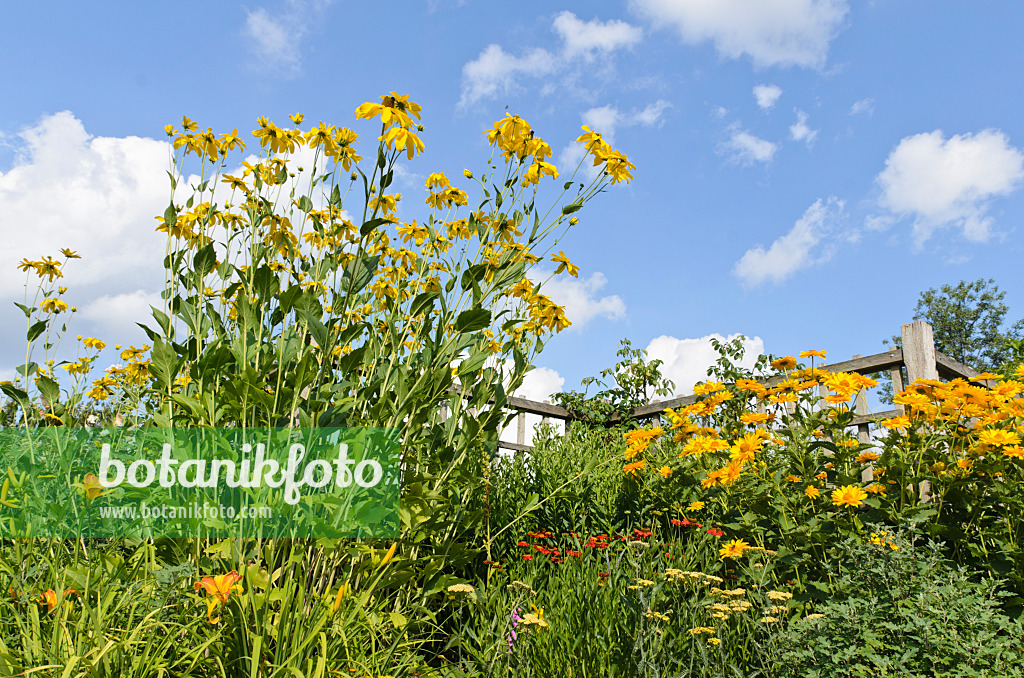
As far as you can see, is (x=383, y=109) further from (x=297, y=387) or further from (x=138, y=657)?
(x=138, y=657)

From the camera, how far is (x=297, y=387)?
6.68 ft

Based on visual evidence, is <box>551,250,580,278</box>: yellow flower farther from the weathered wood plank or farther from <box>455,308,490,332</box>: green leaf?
the weathered wood plank

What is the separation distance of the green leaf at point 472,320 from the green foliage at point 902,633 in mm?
1330

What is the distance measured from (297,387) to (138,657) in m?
0.82

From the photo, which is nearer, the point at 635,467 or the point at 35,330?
the point at 35,330

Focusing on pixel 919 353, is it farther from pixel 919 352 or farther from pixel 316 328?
pixel 316 328

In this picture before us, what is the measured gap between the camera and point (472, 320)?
2191mm

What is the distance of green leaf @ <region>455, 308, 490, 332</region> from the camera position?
217 centimetres

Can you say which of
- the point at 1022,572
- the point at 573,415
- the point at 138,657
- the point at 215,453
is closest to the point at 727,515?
the point at 1022,572

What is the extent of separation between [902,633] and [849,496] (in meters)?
0.68

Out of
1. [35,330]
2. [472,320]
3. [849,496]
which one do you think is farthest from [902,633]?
[35,330]

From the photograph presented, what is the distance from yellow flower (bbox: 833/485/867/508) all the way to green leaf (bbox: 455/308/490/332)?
61.4 inches

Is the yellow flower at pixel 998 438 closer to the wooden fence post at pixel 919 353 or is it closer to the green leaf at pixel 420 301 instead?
the wooden fence post at pixel 919 353

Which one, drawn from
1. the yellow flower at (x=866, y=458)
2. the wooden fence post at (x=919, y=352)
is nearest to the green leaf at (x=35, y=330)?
the yellow flower at (x=866, y=458)
